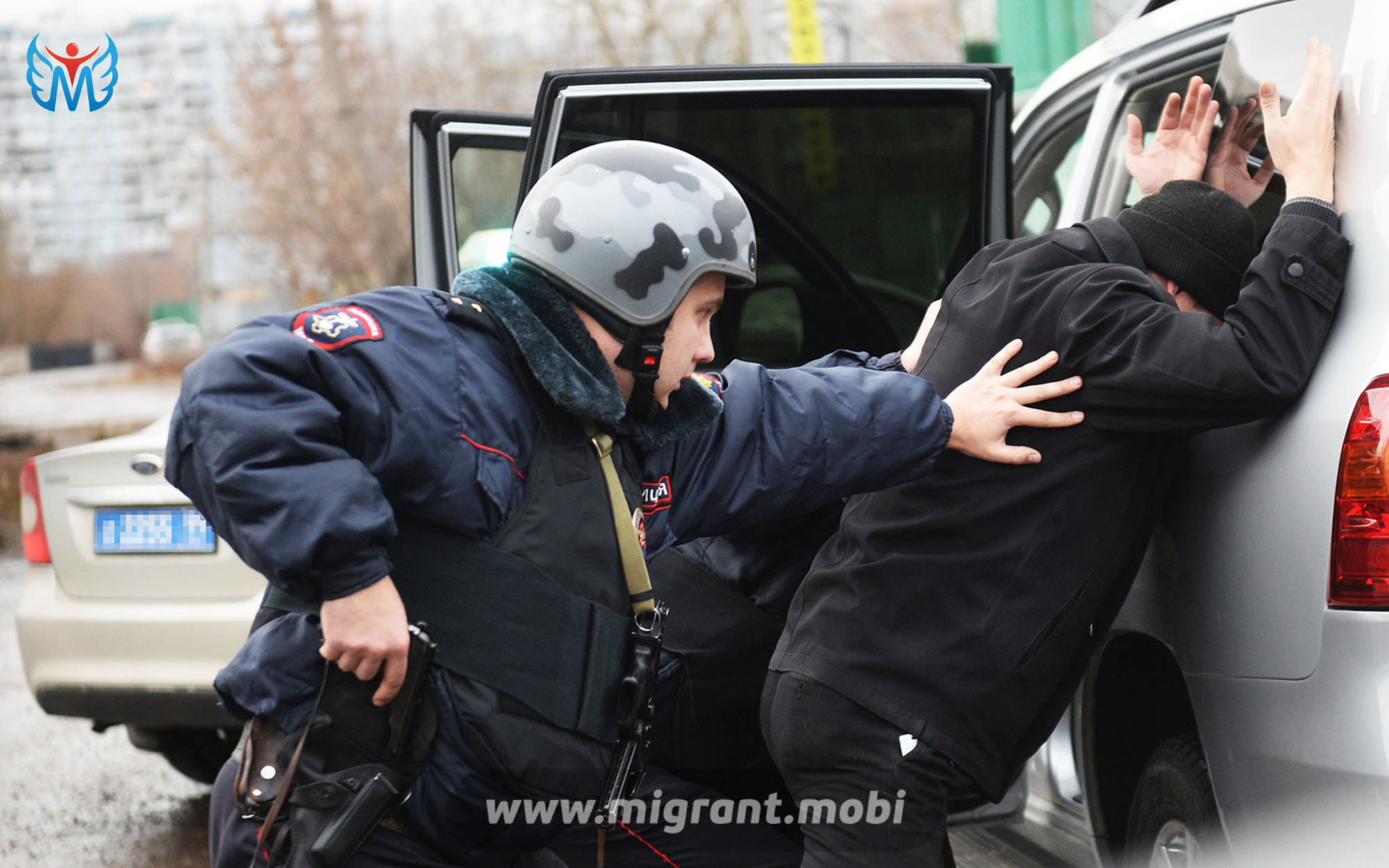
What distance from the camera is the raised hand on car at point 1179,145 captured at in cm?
237

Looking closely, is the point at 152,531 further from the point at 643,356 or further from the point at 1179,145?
the point at 1179,145

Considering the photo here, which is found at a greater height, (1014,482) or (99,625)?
(1014,482)

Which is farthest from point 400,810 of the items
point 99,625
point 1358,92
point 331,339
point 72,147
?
point 72,147

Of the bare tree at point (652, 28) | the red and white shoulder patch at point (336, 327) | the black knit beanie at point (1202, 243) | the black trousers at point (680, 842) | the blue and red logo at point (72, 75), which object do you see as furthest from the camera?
the bare tree at point (652, 28)

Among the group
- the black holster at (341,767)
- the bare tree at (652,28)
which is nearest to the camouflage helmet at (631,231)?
the black holster at (341,767)

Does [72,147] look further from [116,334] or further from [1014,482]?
[1014,482]

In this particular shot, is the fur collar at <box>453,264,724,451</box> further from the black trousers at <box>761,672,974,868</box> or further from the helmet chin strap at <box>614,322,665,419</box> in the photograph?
the black trousers at <box>761,672,974,868</box>

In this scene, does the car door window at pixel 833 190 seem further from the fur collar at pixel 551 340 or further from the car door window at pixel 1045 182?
the fur collar at pixel 551 340

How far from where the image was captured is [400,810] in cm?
190

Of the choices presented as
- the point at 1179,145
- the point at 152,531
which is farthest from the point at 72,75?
the point at 1179,145

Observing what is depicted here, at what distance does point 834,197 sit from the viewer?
12.6ft

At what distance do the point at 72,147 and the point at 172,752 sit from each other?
17.7 metres

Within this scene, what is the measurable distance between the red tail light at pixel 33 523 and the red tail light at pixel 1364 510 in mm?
4012

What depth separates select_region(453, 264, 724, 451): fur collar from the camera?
6.11 ft
